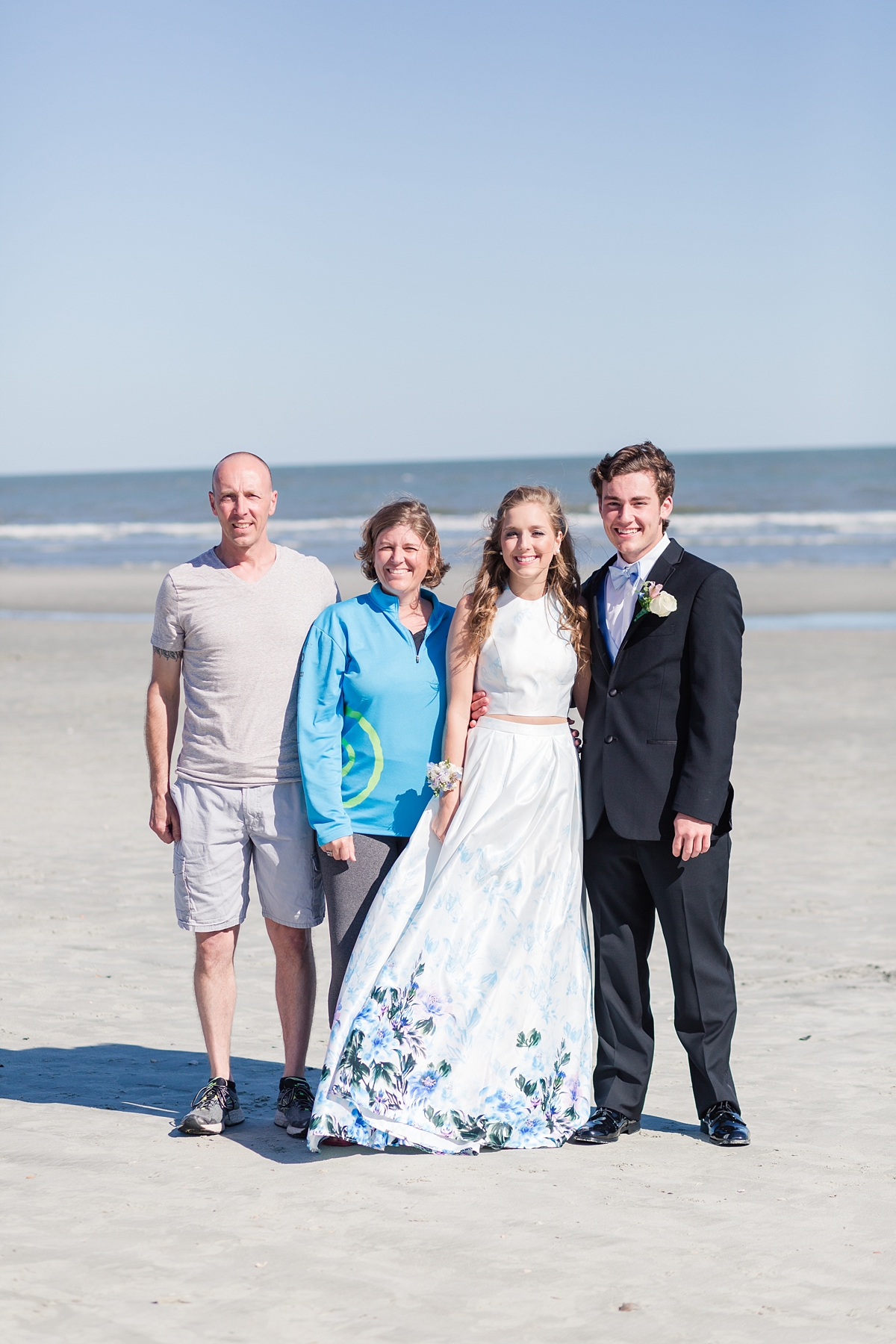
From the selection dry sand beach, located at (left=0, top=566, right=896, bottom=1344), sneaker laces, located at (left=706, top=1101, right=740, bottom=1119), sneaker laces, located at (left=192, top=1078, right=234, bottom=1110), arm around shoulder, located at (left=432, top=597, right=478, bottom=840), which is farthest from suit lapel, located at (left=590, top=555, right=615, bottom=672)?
sneaker laces, located at (left=192, top=1078, right=234, bottom=1110)

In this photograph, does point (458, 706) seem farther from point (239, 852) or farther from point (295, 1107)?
point (295, 1107)

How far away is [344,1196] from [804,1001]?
90.5 inches

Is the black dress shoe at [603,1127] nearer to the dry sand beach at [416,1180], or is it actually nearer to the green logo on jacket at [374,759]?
the dry sand beach at [416,1180]

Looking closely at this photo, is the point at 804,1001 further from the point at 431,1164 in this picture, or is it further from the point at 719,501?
the point at 719,501

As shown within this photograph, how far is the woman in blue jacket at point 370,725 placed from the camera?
363 centimetres

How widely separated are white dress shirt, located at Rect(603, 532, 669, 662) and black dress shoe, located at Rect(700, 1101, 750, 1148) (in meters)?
1.28

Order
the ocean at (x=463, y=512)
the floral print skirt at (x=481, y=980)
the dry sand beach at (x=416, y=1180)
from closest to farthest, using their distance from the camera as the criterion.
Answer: the dry sand beach at (x=416, y=1180), the floral print skirt at (x=481, y=980), the ocean at (x=463, y=512)

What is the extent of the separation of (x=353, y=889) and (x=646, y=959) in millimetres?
848

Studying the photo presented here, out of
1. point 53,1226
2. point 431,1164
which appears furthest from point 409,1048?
point 53,1226

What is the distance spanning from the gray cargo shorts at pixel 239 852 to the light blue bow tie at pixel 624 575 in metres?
1.06

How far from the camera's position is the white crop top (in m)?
3.63

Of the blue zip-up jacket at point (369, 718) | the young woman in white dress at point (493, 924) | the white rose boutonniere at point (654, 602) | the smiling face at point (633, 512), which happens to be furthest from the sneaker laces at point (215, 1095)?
the smiling face at point (633, 512)

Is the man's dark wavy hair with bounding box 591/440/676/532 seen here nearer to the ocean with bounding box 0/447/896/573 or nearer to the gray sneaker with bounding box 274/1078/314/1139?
the ocean with bounding box 0/447/896/573

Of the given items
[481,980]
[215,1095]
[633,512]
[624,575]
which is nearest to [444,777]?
[481,980]
